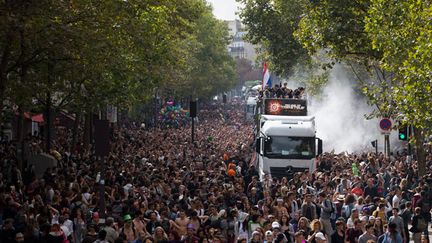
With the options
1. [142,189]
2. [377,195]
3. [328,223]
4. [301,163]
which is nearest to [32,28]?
[142,189]

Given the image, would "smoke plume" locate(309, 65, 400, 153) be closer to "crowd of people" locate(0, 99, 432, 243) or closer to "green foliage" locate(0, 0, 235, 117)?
"green foliage" locate(0, 0, 235, 117)

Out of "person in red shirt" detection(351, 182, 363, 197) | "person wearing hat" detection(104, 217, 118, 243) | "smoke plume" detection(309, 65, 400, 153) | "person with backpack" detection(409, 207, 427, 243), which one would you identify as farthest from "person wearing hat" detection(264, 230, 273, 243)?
"smoke plume" detection(309, 65, 400, 153)

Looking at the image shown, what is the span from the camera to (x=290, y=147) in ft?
124

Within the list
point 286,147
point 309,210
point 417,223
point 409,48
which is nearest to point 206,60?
point 286,147

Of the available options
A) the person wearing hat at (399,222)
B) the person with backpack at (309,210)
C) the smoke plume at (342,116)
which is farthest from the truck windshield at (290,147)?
the smoke plume at (342,116)

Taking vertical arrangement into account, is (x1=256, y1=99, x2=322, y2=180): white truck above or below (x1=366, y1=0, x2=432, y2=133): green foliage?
below

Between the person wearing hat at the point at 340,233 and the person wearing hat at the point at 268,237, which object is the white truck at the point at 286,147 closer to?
the person wearing hat at the point at 340,233

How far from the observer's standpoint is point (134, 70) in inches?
1417

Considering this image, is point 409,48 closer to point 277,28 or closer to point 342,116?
point 277,28

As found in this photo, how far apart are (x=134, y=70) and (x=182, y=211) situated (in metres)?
16.0

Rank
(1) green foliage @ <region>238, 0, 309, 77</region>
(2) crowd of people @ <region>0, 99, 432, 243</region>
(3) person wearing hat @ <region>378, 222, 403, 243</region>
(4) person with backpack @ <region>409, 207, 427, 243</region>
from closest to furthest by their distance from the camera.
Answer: (2) crowd of people @ <region>0, 99, 432, 243</region> → (3) person wearing hat @ <region>378, 222, 403, 243</region> → (4) person with backpack @ <region>409, 207, 427, 243</region> → (1) green foliage @ <region>238, 0, 309, 77</region>

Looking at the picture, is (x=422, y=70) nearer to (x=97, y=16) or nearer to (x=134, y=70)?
(x=97, y=16)

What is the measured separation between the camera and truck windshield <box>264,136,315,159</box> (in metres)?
37.7

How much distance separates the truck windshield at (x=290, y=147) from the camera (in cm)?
3769
